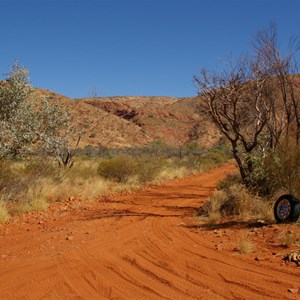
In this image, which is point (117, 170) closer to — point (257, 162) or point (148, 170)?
point (148, 170)

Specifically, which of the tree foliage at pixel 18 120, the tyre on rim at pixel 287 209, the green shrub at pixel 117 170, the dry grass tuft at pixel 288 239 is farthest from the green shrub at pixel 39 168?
the dry grass tuft at pixel 288 239

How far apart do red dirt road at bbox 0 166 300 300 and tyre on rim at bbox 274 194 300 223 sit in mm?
465

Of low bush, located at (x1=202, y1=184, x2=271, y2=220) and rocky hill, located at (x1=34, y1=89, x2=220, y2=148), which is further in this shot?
rocky hill, located at (x1=34, y1=89, x2=220, y2=148)

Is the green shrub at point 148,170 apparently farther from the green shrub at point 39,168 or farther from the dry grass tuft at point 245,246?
the dry grass tuft at point 245,246

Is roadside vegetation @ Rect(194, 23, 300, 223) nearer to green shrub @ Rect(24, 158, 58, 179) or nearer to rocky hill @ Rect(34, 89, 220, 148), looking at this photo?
green shrub @ Rect(24, 158, 58, 179)

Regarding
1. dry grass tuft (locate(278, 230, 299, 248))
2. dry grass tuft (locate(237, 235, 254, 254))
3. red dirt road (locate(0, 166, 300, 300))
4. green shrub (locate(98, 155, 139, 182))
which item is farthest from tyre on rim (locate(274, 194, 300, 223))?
green shrub (locate(98, 155, 139, 182))

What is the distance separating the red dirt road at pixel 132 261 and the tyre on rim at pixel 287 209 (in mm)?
465

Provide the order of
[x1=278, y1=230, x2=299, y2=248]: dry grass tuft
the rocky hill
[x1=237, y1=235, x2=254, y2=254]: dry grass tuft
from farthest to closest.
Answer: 1. the rocky hill
2. [x1=278, y1=230, x2=299, y2=248]: dry grass tuft
3. [x1=237, y1=235, x2=254, y2=254]: dry grass tuft

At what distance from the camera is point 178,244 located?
7.90 metres

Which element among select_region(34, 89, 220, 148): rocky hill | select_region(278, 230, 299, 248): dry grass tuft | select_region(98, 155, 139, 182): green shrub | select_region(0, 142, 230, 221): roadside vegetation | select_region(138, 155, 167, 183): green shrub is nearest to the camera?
select_region(278, 230, 299, 248): dry grass tuft

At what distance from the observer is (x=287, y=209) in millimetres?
8648

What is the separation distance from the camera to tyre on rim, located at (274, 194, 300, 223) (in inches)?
336

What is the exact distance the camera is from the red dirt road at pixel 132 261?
5484mm

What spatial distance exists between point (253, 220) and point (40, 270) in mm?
5386
